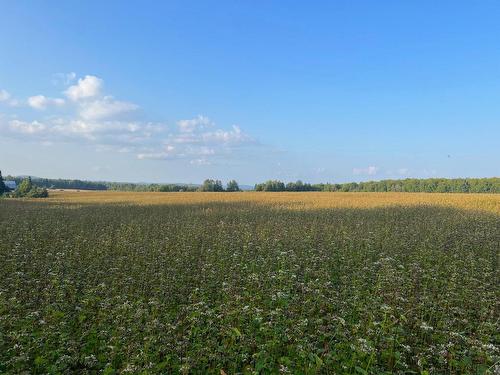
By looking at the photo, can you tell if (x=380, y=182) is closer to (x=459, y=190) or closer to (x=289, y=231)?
(x=459, y=190)

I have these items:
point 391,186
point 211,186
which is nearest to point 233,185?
point 211,186

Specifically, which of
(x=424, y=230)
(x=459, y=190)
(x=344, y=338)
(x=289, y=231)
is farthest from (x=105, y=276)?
(x=459, y=190)

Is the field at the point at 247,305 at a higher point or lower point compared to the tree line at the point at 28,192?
lower

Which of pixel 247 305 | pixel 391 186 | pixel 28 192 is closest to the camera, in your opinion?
pixel 247 305

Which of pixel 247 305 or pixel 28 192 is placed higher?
pixel 28 192

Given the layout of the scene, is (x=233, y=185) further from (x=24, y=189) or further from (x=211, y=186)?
(x=24, y=189)

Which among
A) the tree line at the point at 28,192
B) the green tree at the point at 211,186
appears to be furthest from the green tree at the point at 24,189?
the green tree at the point at 211,186

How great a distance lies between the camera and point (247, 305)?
22.8 ft

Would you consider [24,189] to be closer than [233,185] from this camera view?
Yes

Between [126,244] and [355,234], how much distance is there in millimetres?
11265

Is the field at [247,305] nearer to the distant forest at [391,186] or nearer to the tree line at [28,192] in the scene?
the tree line at [28,192]

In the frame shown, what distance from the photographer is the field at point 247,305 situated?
519cm

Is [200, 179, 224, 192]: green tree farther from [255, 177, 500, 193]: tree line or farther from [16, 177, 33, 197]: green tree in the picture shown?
[16, 177, 33, 197]: green tree

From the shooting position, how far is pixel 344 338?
18.1 ft
